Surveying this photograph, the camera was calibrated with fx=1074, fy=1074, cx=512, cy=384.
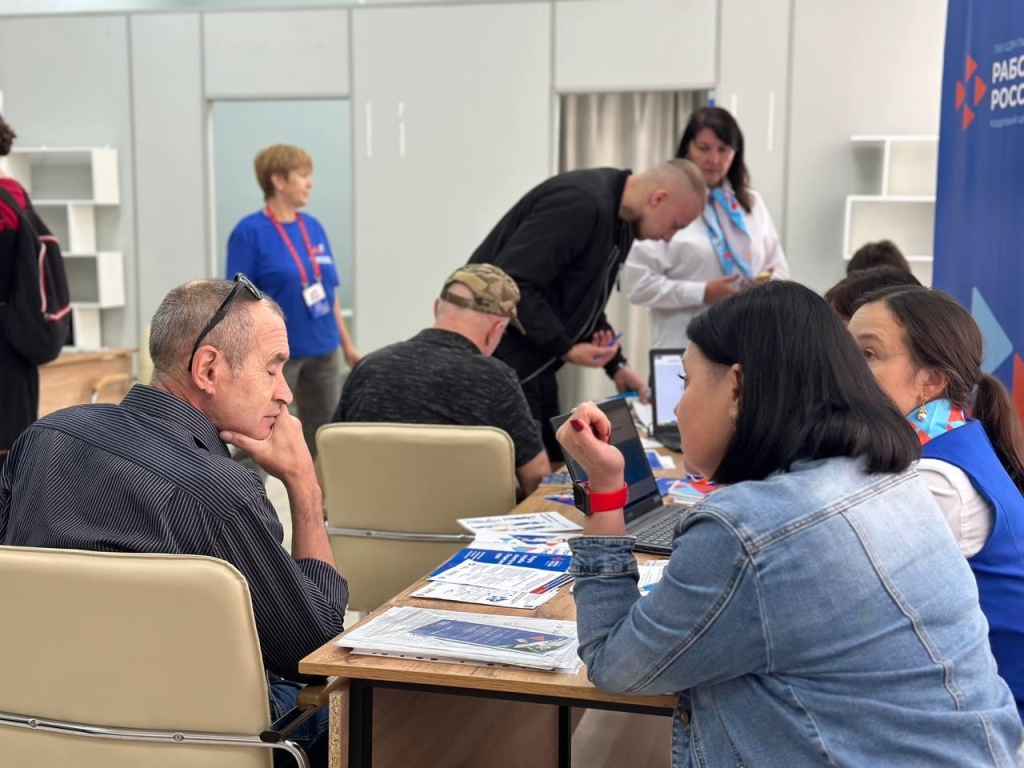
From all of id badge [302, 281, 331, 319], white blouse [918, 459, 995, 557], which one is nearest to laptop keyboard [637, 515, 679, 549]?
white blouse [918, 459, 995, 557]

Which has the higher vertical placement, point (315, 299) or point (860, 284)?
point (860, 284)

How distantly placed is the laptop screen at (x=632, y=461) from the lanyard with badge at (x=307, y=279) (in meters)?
3.03

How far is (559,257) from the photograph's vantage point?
11.9ft

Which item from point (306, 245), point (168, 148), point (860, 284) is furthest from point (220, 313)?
point (168, 148)

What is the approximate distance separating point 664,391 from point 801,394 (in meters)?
2.22

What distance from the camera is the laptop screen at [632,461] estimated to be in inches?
95.7

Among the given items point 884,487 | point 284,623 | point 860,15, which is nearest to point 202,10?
point 860,15

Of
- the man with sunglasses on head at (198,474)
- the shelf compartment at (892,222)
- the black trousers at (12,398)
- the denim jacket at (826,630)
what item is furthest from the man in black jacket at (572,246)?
the shelf compartment at (892,222)

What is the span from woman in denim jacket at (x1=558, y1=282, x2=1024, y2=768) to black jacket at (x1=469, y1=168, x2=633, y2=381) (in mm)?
2231

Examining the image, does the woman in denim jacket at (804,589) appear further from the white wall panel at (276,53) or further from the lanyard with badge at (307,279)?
the white wall panel at (276,53)

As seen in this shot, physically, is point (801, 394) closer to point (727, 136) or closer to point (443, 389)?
point (443, 389)

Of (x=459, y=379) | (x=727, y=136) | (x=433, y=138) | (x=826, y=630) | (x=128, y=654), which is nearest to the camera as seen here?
(x=826, y=630)

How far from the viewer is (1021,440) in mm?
1960

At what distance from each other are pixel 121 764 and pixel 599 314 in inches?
104
